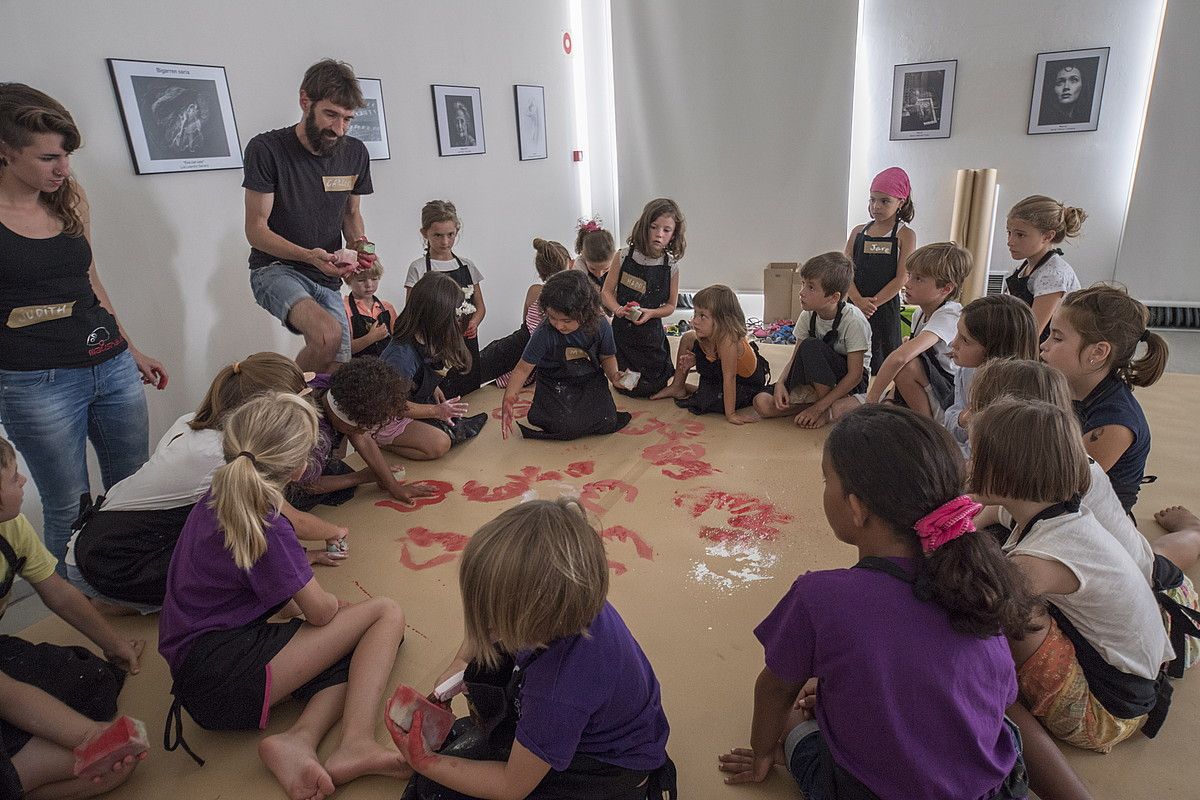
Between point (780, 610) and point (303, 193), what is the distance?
7.84 ft

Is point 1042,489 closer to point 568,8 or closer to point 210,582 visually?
point 210,582

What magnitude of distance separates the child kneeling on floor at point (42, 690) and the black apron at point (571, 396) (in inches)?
73.7

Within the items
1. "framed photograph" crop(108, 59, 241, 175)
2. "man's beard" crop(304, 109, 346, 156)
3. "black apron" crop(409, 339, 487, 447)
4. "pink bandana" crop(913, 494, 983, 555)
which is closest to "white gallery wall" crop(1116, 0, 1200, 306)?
"black apron" crop(409, 339, 487, 447)

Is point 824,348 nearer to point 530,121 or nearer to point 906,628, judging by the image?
point 906,628

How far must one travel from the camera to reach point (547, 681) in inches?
43.3

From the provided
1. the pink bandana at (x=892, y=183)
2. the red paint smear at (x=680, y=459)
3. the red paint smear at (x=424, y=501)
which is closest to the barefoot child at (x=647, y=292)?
the red paint smear at (x=680, y=459)

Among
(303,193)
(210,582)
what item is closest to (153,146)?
(303,193)

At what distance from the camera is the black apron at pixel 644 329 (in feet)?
12.5

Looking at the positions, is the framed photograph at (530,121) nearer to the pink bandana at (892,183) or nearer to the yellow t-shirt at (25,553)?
the pink bandana at (892,183)

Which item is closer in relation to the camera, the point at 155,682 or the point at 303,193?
the point at 155,682

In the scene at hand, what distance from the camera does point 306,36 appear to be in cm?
313

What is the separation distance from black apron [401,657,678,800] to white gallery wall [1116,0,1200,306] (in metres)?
5.06

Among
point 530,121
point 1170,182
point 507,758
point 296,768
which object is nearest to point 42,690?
point 296,768

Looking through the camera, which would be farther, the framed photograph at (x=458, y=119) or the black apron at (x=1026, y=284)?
the framed photograph at (x=458, y=119)
